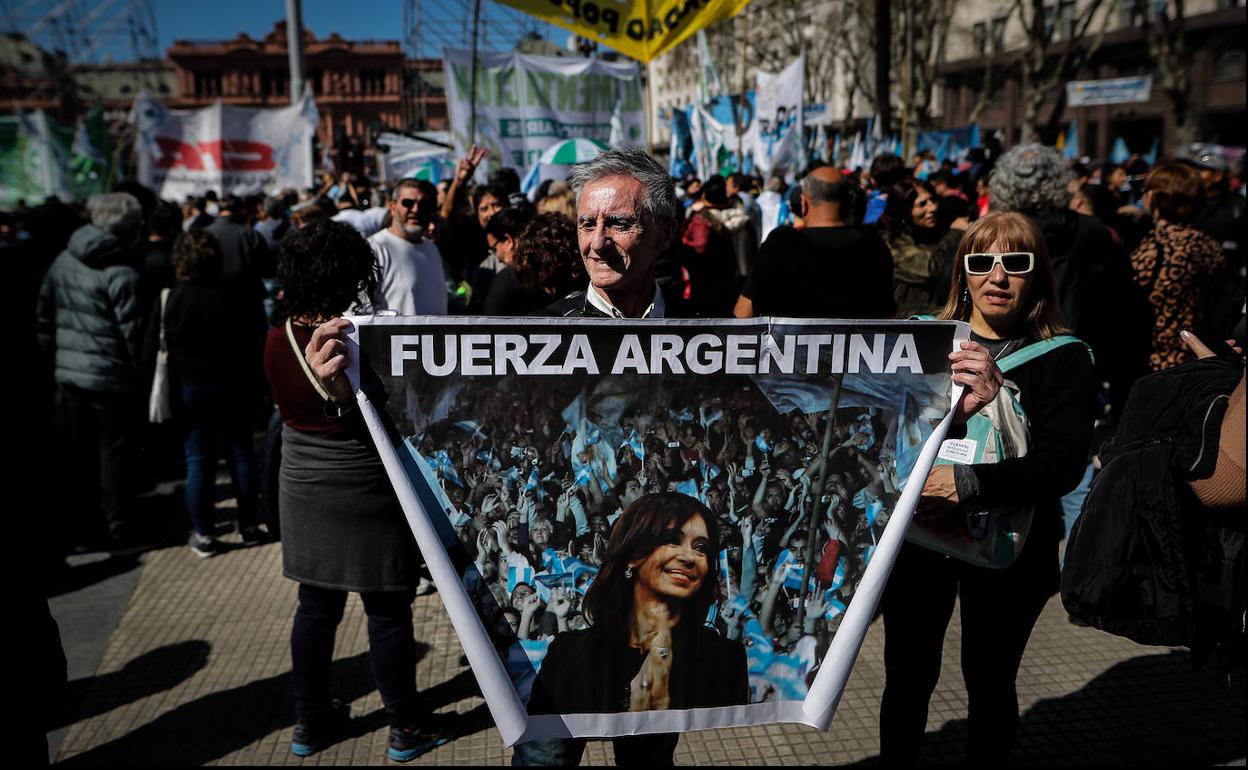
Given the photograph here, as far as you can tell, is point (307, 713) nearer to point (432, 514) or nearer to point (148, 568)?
point (432, 514)

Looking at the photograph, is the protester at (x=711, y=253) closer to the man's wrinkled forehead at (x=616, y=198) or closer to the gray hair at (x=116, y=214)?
the gray hair at (x=116, y=214)

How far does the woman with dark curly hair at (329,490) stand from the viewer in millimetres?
3045

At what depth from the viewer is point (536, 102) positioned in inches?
377

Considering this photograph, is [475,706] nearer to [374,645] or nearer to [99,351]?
[374,645]

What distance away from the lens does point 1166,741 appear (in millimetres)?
3371

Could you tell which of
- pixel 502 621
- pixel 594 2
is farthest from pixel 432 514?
pixel 594 2

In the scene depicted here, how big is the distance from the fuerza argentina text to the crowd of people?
0.06 m

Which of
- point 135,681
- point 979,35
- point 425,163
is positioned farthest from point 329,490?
point 979,35

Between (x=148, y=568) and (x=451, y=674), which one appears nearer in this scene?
(x=451, y=674)

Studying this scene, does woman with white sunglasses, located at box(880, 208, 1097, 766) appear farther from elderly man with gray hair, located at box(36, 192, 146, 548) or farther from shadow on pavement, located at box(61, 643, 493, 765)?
elderly man with gray hair, located at box(36, 192, 146, 548)

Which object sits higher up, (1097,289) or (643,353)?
(1097,289)

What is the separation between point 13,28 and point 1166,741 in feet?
148

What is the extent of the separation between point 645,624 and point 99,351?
4.70 meters

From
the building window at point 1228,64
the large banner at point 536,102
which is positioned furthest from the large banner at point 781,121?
the building window at point 1228,64
